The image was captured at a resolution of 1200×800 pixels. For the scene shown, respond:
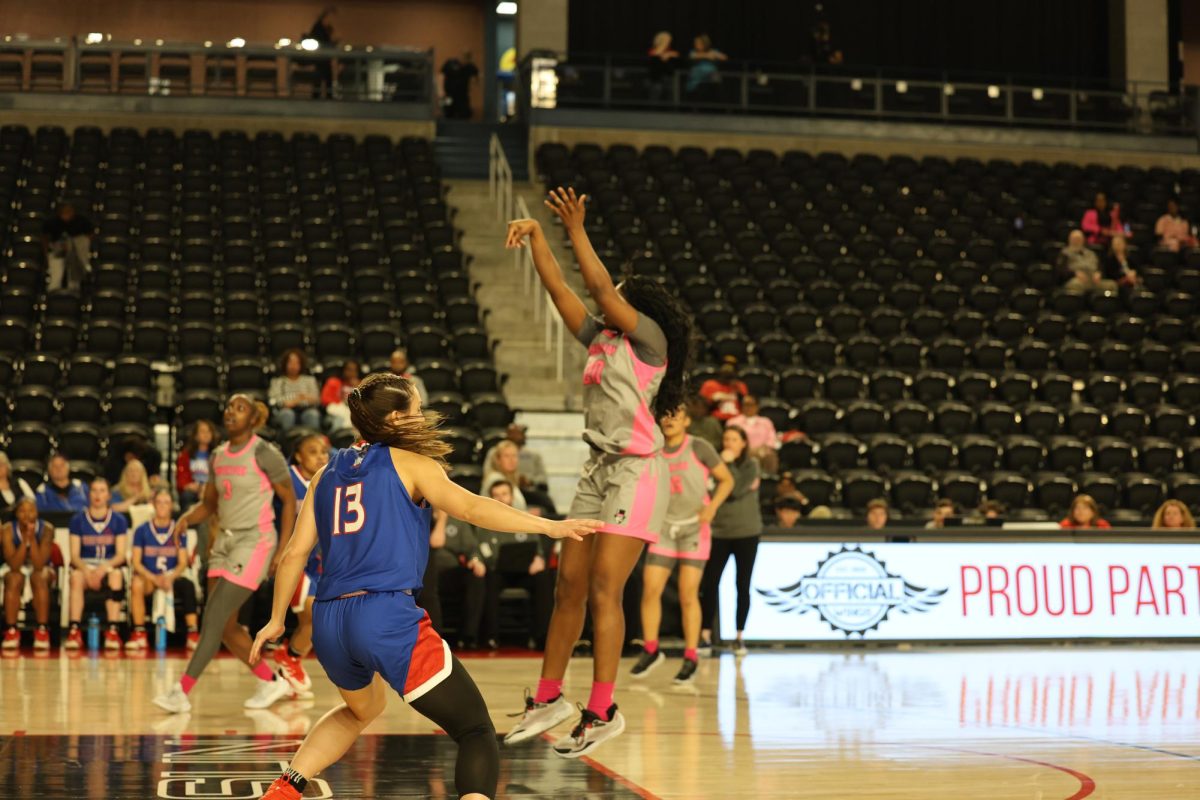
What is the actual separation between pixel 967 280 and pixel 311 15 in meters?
15.0

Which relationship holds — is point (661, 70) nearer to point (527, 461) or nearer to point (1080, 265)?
point (1080, 265)

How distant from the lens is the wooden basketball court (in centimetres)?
593

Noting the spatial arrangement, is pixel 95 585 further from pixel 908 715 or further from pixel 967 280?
pixel 967 280

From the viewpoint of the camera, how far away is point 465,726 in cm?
448

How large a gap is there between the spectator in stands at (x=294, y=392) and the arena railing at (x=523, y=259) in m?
2.59

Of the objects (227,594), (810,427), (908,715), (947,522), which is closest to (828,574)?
(947,522)

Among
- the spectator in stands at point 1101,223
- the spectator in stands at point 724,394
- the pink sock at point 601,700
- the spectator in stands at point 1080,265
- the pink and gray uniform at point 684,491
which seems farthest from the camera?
the spectator in stands at point 1101,223

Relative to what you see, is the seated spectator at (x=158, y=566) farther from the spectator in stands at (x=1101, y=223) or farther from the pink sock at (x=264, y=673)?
the spectator in stands at (x=1101, y=223)

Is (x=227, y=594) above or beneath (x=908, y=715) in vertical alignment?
above

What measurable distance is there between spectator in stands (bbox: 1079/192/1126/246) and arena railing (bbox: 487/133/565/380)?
319 inches

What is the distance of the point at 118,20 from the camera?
28.0 meters

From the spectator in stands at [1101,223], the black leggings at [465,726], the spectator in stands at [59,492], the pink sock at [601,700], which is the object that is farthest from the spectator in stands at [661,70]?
the black leggings at [465,726]

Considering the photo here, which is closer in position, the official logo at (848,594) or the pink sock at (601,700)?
the pink sock at (601,700)

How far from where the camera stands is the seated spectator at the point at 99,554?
39.7 feet
